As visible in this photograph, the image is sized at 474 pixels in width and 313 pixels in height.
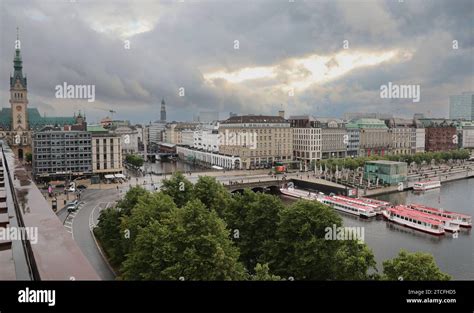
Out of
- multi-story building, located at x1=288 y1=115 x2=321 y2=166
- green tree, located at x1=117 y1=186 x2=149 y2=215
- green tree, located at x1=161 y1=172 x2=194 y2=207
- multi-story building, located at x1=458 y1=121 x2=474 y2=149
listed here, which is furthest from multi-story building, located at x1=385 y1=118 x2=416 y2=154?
green tree, located at x1=117 y1=186 x2=149 y2=215

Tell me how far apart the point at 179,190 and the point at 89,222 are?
24.0 ft

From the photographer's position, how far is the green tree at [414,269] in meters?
12.2

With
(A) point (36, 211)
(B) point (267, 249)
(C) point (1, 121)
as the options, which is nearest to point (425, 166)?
(B) point (267, 249)

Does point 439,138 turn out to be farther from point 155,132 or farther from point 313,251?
point 155,132

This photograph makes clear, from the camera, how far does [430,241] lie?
26234mm

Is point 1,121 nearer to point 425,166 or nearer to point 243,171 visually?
point 243,171

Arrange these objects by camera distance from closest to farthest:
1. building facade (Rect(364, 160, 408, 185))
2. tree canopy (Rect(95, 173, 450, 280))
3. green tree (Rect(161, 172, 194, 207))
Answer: tree canopy (Rect(95, 173, 450, 280)), green tree (Rect(161, 172, 194, 207)), building facade (Rect(364, 160, 408, 185))

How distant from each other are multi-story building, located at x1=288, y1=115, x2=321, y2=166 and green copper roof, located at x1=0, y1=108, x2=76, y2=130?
161 ft

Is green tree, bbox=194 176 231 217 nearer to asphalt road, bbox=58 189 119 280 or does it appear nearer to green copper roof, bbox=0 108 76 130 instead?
asphalt road, bbox=58 189 119 280

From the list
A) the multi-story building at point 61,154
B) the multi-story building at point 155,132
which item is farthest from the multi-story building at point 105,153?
the multi-story building at point 155,132

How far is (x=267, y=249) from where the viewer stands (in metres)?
16.3

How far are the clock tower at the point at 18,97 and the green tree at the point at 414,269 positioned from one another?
70727 mm

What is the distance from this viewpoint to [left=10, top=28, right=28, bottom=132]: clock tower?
232ft

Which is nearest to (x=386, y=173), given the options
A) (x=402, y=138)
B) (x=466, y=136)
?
(x=402, y=138)
